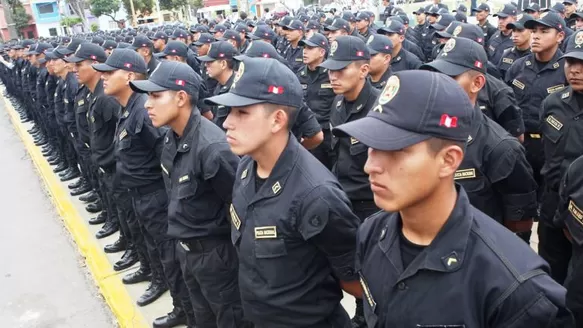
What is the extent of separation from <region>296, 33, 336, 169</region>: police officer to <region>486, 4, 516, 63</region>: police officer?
298 cm

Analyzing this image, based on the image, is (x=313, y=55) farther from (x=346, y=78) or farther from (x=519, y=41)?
(x=519, y=41)

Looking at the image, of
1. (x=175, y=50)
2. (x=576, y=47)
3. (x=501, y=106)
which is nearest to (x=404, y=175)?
(x=576, y=47)

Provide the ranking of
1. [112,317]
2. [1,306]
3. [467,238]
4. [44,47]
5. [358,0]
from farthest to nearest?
[358,0], [44,47], [1,306], [112,317], [467,238]

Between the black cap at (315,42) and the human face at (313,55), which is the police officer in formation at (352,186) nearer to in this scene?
the human face at (313,55)

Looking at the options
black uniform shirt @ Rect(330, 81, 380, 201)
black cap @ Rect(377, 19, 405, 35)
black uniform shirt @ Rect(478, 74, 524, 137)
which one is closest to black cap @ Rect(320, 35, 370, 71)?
Answer: black uniform shirt @ Rect(330, 81, 380, 201)

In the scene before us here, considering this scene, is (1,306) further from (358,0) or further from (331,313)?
(358,0)

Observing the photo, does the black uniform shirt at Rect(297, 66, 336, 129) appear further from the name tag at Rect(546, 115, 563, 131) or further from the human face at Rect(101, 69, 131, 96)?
the name tag at Rect(546, 115, 563, 131)

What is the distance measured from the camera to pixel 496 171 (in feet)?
8.82

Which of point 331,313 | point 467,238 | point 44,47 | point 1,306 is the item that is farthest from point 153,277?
point 44,47

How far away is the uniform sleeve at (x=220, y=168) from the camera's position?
283cm

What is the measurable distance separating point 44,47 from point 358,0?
24.8m

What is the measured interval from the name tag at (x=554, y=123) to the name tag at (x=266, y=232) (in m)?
2.26

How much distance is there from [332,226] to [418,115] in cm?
89

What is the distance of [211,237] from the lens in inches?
116
